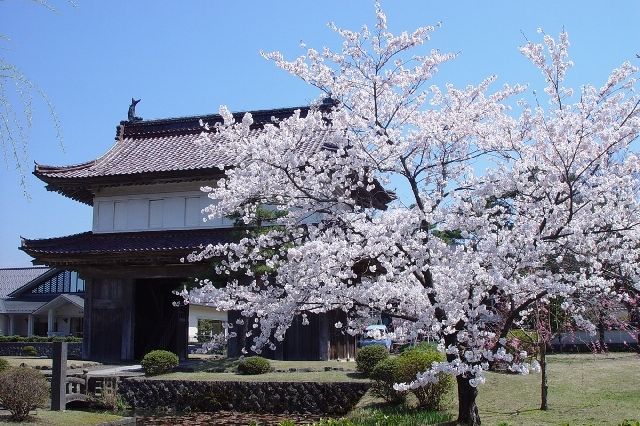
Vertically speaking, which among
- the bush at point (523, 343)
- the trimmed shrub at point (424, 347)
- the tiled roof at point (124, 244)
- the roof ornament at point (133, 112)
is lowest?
the trimmed shrub at point (424, 347)

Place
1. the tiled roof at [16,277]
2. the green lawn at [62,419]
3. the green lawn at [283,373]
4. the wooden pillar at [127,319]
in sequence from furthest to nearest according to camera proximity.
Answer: the tiled roof at [16,277] < the wooden pillar at [127,319] < the green lawn at [283,373] < the green lawn at [62,419]

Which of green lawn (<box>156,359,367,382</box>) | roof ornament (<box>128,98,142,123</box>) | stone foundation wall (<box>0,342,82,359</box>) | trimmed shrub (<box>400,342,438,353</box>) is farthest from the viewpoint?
stone foundation wall (<box>0,342,82,359</box>)

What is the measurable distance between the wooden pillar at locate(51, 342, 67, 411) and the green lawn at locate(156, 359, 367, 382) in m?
3.89

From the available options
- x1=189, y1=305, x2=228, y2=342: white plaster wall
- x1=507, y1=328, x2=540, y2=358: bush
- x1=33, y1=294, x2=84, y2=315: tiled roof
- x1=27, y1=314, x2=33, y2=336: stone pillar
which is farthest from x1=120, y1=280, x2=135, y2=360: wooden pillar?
x1=27, y1=314, x2=33, y2=336: stone pillar

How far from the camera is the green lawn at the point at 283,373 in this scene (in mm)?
17953

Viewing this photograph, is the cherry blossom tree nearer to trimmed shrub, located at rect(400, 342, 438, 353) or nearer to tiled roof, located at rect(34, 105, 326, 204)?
trimmed shrub, located at rect(400, 342, 438, 353)

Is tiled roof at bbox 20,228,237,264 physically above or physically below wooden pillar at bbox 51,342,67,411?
above

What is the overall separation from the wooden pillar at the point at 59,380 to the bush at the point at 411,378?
7372 mm

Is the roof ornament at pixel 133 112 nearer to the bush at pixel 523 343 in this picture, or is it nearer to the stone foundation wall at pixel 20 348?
the stone foundation wall at pixel 20 348

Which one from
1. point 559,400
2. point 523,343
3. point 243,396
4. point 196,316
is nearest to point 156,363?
point 243,396

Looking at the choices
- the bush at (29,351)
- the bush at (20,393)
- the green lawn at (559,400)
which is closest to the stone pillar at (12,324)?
the bush at (29,351)

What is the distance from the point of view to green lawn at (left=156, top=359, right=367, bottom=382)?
18.0 metres

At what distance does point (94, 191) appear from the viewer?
85.6 feet

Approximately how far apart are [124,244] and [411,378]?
1372cm
